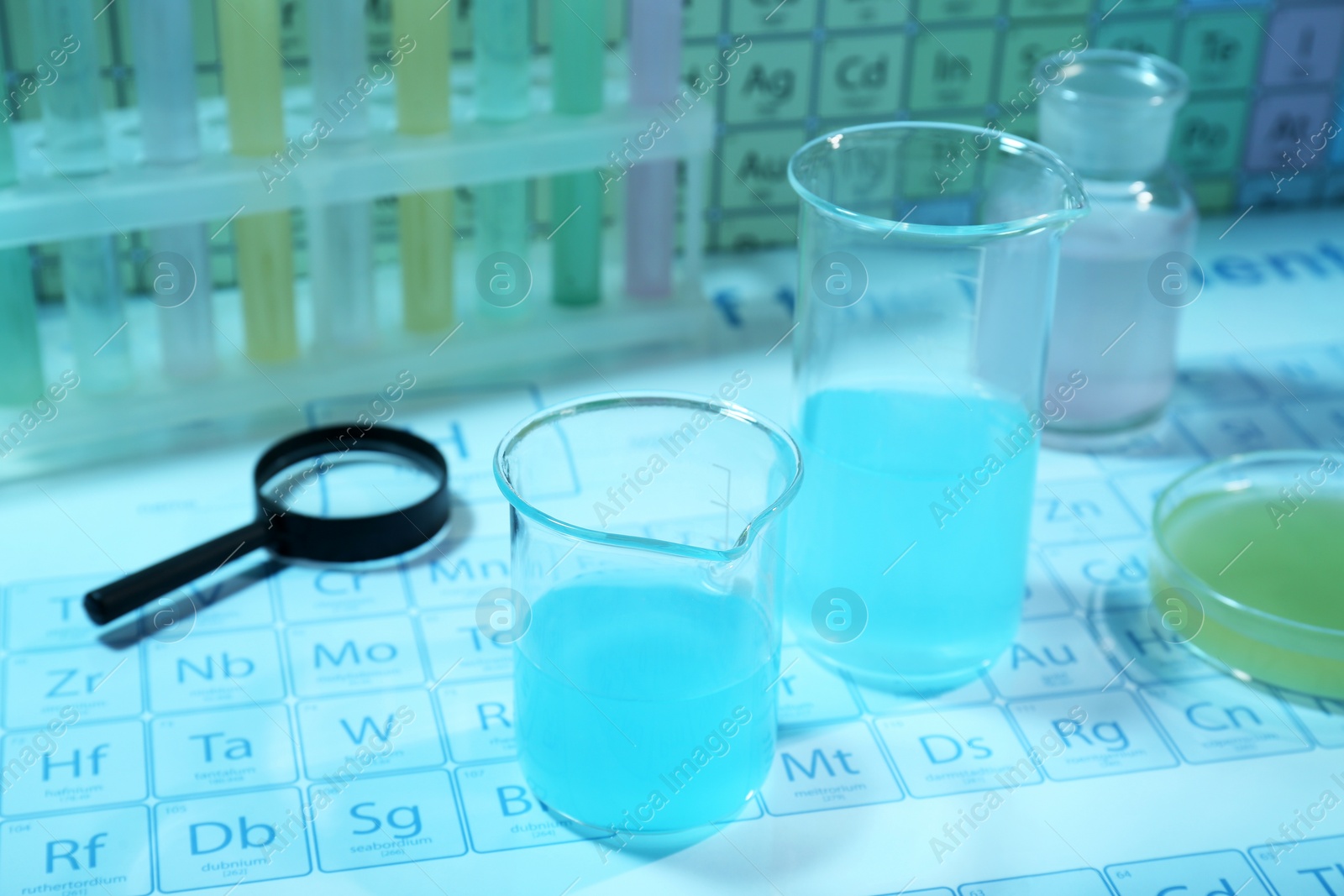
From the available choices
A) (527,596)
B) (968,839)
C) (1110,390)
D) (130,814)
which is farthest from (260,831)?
(1110,390)

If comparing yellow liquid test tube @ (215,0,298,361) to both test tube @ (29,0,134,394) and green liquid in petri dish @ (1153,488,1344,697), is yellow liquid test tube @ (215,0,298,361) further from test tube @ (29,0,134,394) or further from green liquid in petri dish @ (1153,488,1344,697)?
green liquid in petri dish @ (1153,488,1344,697)

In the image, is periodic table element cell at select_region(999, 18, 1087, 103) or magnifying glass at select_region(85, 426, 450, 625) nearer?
magnifying glass at select_region(85, 426, 450, 625)

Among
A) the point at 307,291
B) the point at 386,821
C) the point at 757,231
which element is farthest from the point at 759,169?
the point at 386,821

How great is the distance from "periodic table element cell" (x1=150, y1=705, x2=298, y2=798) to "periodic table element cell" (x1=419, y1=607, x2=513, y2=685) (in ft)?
0.30

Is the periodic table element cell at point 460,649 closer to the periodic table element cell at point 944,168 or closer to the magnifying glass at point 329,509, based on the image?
the magnifying glass at point 329,509

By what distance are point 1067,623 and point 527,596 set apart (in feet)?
1.14

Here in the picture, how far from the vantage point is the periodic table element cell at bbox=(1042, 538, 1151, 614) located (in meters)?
0.92

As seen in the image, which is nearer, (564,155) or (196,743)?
(196,743)

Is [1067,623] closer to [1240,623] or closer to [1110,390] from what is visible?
[1240,623]

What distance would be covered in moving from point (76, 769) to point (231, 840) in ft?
0.33

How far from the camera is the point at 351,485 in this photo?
38.3 inches

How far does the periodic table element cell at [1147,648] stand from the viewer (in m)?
0.86

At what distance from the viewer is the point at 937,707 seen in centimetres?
83

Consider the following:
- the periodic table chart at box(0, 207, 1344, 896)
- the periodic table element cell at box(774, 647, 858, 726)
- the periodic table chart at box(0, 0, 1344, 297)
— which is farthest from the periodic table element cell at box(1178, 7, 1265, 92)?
the periodic table element cell at box(774, 647, 858, 726)
